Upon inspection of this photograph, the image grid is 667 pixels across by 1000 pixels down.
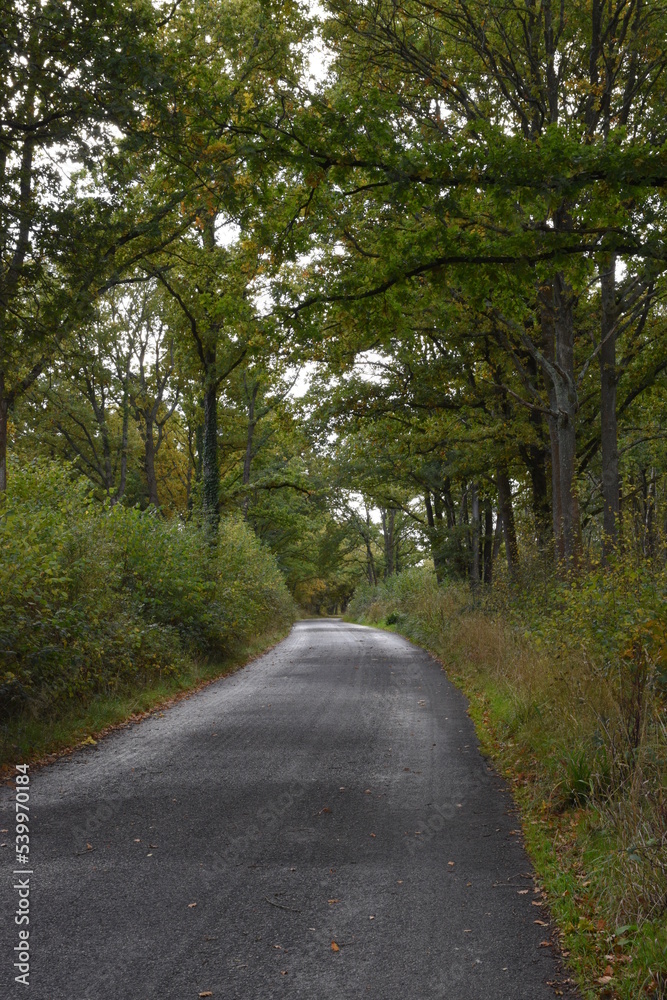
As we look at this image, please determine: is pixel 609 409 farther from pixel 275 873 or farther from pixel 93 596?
pixel 275 873

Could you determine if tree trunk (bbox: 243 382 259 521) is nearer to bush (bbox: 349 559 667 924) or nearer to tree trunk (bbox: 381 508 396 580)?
tree trunk (bbox: 381 508 396 580)

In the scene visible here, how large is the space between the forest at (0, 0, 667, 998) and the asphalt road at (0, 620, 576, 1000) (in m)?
0.44

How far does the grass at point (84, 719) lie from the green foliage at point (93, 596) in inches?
7.2

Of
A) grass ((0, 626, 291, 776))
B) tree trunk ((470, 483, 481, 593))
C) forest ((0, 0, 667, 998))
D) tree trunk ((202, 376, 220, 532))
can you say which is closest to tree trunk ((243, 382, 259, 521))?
tree trunk ((202, 376, 220, 532))

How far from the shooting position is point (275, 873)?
473 cm

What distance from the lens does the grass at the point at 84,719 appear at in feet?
24.1

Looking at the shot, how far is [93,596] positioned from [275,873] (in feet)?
18.4

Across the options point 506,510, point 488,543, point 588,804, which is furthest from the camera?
point 488,543

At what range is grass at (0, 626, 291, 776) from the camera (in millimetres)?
7348

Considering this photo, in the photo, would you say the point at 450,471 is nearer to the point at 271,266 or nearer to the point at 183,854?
the point at 271,266

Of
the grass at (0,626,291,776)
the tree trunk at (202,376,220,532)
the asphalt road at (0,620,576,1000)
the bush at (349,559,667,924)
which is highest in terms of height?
the tree trunk at (202,376,220,532)

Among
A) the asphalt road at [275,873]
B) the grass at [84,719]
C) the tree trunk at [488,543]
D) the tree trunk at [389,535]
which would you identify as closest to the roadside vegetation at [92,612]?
the grass at [84,719]

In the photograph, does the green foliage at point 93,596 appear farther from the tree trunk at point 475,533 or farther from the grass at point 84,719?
the tree trunk at point 475,533

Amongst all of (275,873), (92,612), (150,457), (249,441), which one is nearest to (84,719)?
(92,612)
